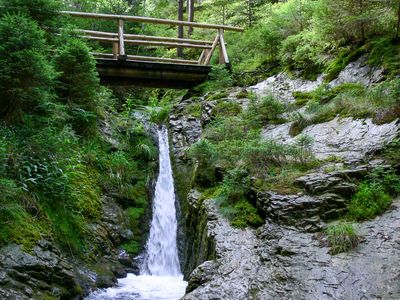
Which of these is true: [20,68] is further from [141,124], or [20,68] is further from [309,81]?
[309,81]

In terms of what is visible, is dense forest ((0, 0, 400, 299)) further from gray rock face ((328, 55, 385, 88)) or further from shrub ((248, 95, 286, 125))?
gray rock face ((328, 55, 385, 88))

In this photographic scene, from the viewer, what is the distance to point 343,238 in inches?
181

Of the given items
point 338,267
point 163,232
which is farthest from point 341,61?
point 338,267

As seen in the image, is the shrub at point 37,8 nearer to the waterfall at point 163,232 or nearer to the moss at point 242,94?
the waterfall at point 163,232

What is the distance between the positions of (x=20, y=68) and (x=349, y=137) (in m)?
5.64

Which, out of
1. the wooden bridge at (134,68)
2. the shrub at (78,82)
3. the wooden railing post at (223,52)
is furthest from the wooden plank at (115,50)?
the shrub at (78,82)

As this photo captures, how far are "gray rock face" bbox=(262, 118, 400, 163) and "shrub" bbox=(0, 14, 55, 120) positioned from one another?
14.4 ft

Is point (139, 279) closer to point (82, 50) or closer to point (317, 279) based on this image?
point (317, 279)

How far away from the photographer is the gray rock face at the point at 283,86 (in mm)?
10166

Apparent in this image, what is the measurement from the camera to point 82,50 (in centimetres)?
845

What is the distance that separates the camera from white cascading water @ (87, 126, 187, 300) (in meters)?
6.21

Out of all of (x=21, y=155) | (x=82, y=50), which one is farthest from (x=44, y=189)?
(x=82, y=50)

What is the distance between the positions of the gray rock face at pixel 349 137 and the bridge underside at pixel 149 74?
5.55 metres

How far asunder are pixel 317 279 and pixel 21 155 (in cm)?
455
